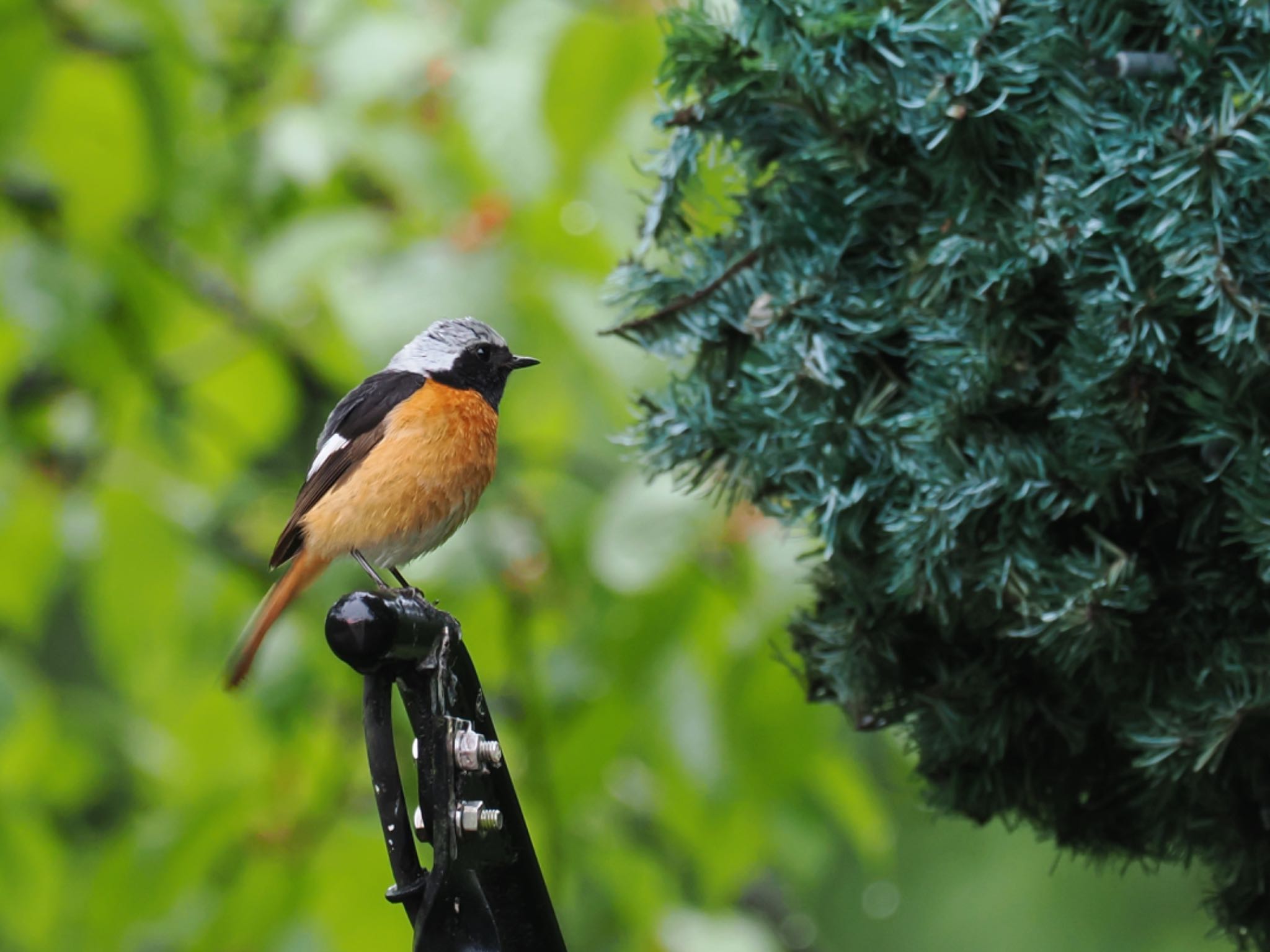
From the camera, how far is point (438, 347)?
2.23 meters

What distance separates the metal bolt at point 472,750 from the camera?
1387 millimetres

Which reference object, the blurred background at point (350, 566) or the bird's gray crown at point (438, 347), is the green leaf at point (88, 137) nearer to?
the blurred background at point (350, 566)

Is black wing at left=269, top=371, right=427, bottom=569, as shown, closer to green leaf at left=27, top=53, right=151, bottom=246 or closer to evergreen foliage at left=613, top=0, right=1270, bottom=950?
evergreen foliage at left=613, top=0, right=1270, bottom=950

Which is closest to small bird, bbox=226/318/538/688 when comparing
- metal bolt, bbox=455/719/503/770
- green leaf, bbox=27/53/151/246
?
metal bolt, bbox=455/719/503/770

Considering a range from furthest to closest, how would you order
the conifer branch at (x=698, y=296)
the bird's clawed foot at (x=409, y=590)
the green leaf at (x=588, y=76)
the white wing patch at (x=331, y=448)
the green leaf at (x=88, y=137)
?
the green leaf at (x=88, y=137) < the green leaf at (x=588, y=76) < the white wing patch at (x=331, y=448) < the bird's clawed foot at (x=409, y=590) < the conifer branch at (x=698, y=296)

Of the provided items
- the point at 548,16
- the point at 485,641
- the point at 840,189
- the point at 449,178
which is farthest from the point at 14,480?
the point at 840,189

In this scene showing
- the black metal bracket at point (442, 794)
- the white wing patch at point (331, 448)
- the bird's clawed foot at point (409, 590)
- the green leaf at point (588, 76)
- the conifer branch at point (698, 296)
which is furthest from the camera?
the green leaf at point (588, 76)

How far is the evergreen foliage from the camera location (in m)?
1.36

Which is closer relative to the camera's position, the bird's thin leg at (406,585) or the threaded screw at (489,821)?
the threaded screw at (489,821)

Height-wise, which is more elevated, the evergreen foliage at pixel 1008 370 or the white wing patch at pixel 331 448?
the white wing patch at pixel 331 448

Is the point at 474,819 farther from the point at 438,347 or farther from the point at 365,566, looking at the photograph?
the point at 438,347

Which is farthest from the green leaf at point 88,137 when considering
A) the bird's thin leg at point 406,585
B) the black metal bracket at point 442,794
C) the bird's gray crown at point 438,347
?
the black metal bracket at point 442,794

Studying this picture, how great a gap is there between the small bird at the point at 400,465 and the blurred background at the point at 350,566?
202 mm

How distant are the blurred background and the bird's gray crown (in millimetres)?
94
